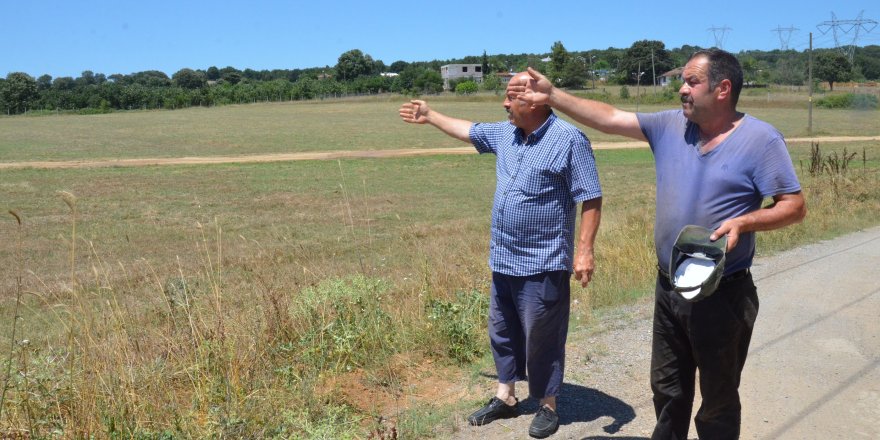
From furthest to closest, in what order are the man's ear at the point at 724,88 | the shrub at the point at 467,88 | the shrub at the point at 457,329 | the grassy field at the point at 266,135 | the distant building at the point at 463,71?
the distant building at the point at 463,71 → the shrub at the point at 467,88 → the grassy field at the point at 266,135 → the shrub at the point at 457,329 → the man's ear at the point at 724,88

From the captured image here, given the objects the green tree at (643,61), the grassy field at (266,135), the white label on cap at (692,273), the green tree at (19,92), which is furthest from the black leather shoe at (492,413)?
the green tree at (19,92)

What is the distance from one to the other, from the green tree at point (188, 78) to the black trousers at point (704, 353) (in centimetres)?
16420

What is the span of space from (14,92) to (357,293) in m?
127

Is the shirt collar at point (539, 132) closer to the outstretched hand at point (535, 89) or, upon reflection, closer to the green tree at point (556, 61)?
the outstretched hand at point (535, 89)

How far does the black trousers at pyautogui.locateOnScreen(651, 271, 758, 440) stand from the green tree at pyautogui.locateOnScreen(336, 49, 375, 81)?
135 metres

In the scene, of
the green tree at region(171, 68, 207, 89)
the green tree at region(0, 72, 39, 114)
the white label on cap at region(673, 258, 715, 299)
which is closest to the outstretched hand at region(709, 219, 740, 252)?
the white label on cap at region(673, 258, 715, 299)

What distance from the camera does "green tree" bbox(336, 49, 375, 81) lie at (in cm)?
13738

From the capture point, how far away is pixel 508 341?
4.91 meters

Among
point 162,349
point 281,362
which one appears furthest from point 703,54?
point 162,349

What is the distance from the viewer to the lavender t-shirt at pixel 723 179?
3.62 m

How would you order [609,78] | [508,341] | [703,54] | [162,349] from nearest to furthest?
[703,54], [508,341], [162,349], [609,78]

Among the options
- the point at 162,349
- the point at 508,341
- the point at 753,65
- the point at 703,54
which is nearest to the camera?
the point at 703,54

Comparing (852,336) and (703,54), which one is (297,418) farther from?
(852,336)

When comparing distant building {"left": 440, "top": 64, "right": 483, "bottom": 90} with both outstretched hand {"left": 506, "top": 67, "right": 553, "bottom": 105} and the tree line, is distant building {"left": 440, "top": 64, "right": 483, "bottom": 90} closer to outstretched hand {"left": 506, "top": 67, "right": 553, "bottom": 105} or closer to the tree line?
the tree line
